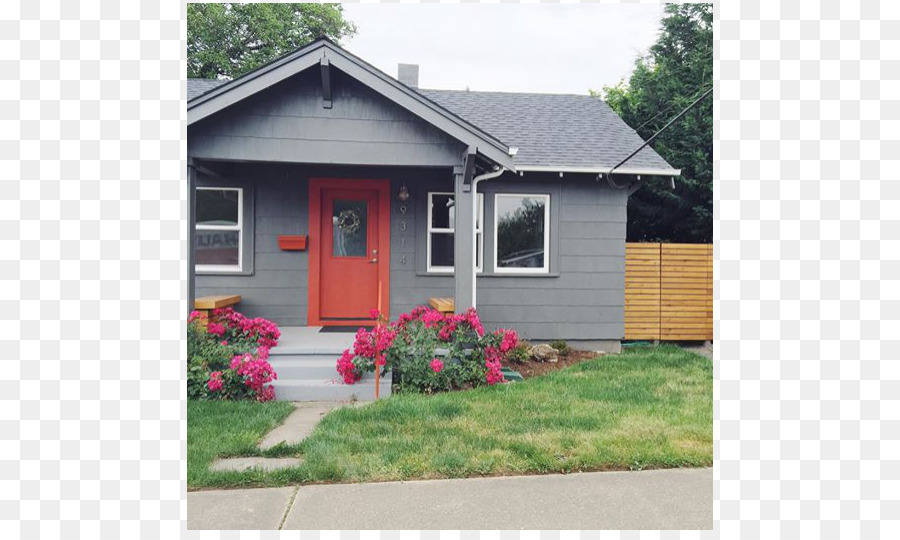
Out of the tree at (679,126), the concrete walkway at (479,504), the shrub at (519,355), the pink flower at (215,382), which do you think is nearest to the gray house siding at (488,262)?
the shrub at (519,355)

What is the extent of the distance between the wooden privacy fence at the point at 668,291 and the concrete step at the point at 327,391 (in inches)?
188

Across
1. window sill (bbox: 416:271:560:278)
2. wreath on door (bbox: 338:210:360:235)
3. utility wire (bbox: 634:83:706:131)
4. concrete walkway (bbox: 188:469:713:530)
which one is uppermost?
utility wire (bbox: 634:83:706:131)

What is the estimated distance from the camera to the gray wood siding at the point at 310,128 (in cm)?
579

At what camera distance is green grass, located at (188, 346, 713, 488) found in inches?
137

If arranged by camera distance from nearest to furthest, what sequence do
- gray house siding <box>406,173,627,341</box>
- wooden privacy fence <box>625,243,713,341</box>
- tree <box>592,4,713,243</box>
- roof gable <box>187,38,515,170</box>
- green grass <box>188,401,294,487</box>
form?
green grass <box>188,401,294,487</box>
roof gable <box>187,38,515,170</box>
gray house siding <box>406,173,627,341</box>
wooden privacy fence <box>625,243,713,341</box>
tree <box>592,4,713,243</box>

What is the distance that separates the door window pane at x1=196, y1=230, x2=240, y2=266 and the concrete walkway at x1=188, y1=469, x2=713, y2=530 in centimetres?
505

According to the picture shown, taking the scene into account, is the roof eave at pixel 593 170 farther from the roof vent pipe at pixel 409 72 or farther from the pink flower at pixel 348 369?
the pink flower at pixel 348 369

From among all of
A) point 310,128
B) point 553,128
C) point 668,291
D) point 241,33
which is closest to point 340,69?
point 310,128

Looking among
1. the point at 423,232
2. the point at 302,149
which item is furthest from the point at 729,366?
the point at 423,232

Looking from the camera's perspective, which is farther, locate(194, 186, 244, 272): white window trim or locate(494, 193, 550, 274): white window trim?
locate(494, 193, 550, 274): white window trim

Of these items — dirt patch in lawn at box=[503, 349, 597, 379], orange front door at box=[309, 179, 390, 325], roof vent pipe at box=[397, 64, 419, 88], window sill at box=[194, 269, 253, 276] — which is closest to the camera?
dirt patch in lawn at box=[503, 349, 597, 379]

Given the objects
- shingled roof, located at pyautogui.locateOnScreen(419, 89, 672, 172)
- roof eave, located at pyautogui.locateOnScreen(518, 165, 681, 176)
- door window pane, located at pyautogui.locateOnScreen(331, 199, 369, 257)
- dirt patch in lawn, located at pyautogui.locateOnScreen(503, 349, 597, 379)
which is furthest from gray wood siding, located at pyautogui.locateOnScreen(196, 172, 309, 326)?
roof eave, located at pyautogui.locateOnScreen(518, 165, 681, 176)

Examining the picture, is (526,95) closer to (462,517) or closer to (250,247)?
(250,247)

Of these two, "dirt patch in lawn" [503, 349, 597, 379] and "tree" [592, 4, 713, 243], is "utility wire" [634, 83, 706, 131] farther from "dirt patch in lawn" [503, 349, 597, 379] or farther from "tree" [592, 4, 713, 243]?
"dirt patch in lawn" [503, 349, 597, 379]
